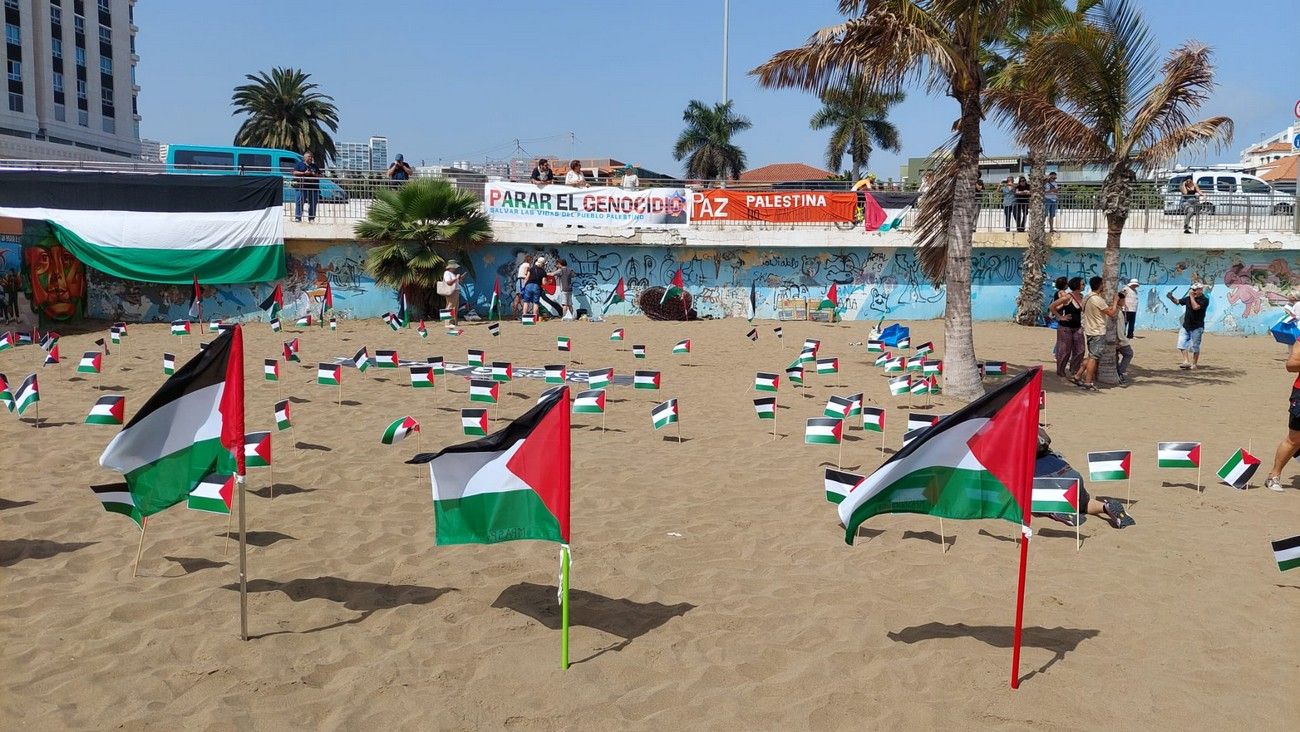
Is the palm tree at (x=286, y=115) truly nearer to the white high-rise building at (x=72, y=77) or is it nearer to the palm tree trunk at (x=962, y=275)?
the white high-rise building at (x=72, y=77)

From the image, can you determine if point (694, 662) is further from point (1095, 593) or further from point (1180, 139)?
point (1180, 139)

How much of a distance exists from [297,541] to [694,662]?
3401 millimetres

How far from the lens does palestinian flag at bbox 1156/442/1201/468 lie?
26.9 ft

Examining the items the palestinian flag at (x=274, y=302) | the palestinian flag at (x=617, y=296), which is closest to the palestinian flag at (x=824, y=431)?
the palestinian flag at (x=274, y=302)

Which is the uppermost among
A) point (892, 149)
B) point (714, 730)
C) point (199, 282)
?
point (892, 149)

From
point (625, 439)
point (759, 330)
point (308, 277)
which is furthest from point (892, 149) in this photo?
point (625, 439)

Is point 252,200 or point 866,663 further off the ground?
point 252,200

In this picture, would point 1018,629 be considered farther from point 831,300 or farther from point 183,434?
point 831,300

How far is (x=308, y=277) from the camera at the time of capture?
2309 centimetres

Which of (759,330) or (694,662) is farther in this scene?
(759,330)

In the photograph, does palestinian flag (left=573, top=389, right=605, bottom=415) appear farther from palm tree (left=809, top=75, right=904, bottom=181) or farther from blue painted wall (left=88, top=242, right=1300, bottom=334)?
palm tree (left=809, top=75, right=904, bottom=181)

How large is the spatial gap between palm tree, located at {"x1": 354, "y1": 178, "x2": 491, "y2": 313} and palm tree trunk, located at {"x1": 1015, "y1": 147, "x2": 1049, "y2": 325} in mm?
12719

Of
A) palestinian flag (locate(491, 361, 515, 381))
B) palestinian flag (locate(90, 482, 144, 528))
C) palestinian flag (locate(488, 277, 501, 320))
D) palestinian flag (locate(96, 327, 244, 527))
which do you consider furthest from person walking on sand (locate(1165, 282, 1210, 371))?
palestinian flag (locate(90, 482, 144, 528))

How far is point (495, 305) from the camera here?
2338 cm
